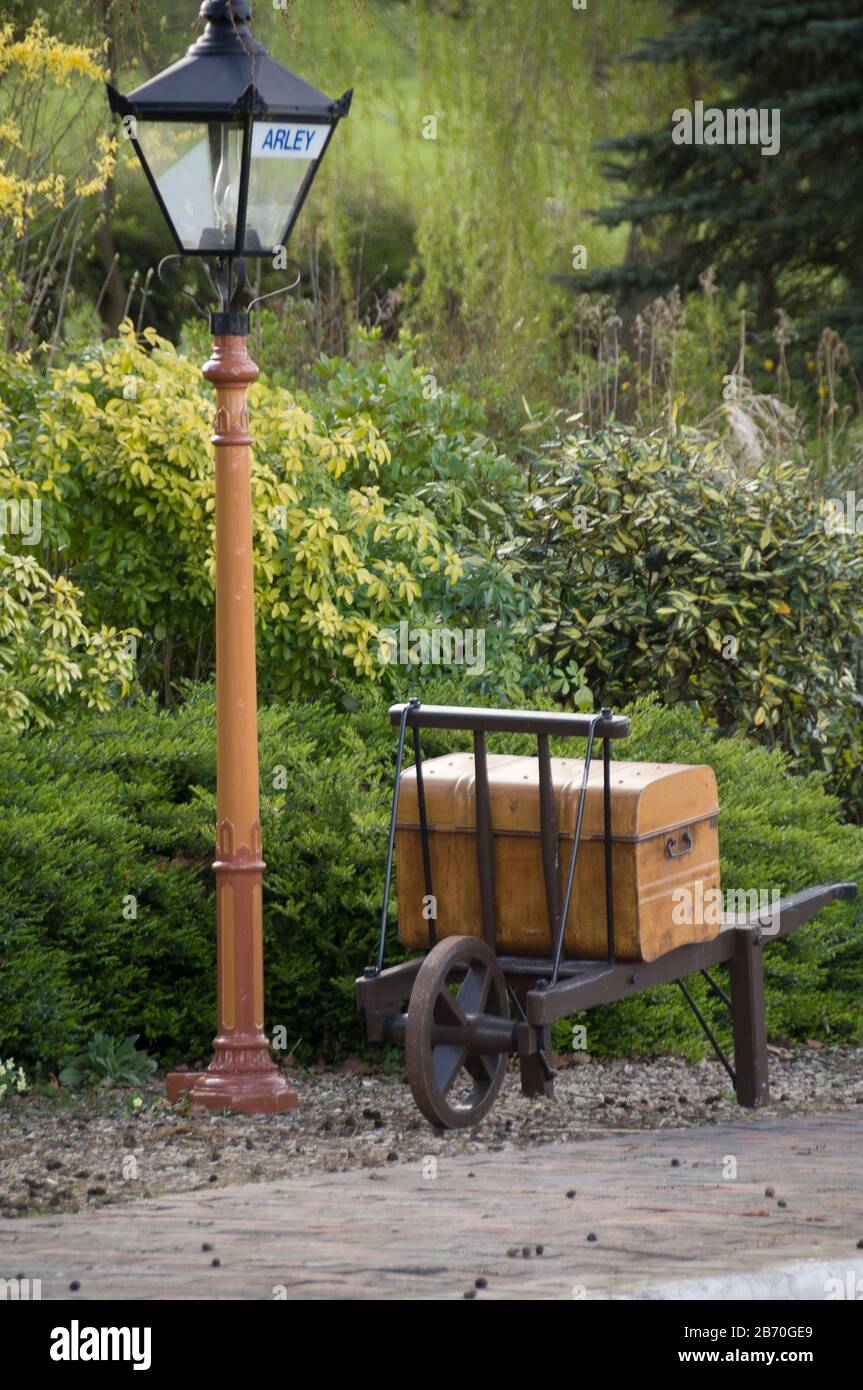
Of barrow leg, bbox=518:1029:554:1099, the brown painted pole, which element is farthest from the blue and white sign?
barrow leg, bbox=518:1029:554:1099

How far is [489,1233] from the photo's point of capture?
410 cm

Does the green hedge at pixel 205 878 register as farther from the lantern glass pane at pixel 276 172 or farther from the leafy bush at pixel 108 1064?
the lantern glass pane at pixel 276 172

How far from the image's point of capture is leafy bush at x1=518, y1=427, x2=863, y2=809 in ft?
29.5

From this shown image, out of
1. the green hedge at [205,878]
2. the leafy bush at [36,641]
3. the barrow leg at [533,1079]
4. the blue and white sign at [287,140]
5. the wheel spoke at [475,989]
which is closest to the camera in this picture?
the wheel spoke at [475,989]

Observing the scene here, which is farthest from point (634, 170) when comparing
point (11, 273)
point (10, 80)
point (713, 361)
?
point (11, 273)

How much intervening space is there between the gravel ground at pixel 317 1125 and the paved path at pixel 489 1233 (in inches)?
10.1

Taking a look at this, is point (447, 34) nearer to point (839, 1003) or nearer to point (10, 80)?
point (10, 80)

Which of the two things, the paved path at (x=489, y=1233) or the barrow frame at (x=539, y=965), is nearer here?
the paved path at (x=489, y=1233)

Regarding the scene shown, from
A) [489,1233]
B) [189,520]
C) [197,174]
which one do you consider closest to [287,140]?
[197,174]

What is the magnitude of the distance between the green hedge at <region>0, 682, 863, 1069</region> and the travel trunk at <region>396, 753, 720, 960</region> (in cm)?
86

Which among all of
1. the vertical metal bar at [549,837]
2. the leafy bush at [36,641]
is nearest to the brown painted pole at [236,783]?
the vertical metal bar at [549,837]

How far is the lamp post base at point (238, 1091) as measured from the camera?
5754mm

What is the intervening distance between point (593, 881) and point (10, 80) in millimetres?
9318

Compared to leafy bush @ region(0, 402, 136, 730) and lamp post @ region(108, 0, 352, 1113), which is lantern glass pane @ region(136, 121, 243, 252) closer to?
lamp post @ region(108, 0, 352, 1113)
